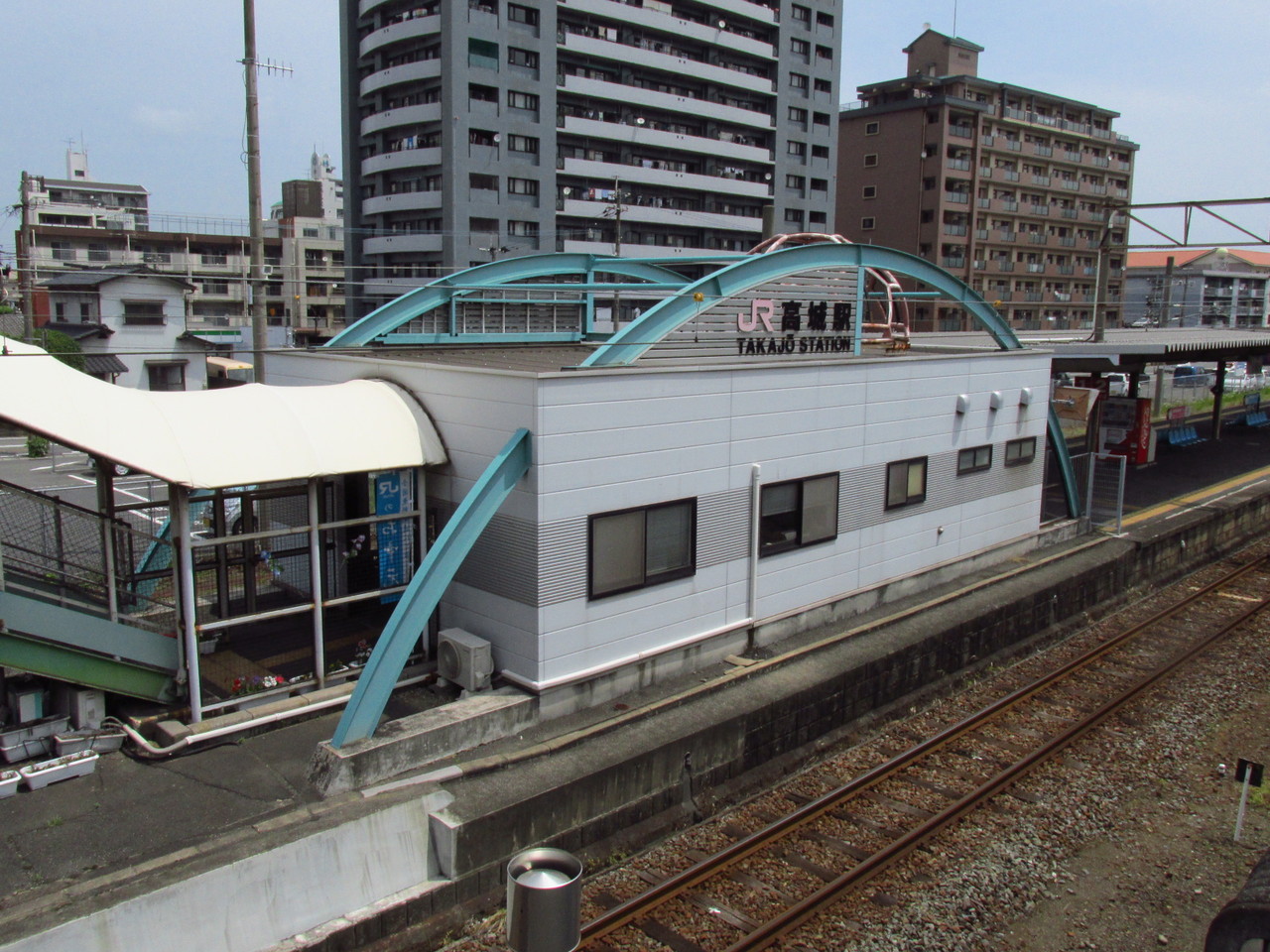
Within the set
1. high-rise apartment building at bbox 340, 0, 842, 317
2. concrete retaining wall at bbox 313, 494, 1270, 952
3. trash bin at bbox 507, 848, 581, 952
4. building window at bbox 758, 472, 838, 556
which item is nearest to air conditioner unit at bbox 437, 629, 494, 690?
concrete retaining wall at bbox 313, 494, 1270, 952

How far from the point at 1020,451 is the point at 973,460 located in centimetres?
166

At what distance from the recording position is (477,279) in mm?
14289

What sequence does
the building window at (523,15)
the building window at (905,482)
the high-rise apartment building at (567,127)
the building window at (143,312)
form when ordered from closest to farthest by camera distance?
the building window at (905,482) < the building window at (143,312) < the high-rise apartment building at (567,127) < the building window at (523,15)

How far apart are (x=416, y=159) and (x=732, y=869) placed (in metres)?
44.5

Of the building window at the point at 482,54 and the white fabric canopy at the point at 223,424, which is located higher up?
the building window at the point at 482,54

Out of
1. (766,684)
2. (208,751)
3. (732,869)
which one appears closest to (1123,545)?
(766,684)

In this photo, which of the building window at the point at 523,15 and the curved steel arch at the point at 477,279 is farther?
the building window at the point at 523,15

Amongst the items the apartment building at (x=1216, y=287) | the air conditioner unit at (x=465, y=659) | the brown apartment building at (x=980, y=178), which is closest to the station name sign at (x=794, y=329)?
the air conditioner unit at (x=465, y=659)

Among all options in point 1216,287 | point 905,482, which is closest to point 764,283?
point 905,482

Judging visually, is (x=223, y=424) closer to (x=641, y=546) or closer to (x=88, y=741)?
(x=88, y=741)

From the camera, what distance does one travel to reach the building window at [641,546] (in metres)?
9.45

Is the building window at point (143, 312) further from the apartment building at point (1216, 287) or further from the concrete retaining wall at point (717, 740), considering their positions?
the apartment building at point (1216, 287)

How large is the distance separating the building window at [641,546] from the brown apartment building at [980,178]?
1999 inches

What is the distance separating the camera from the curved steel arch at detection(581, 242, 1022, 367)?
1002 centimetres
